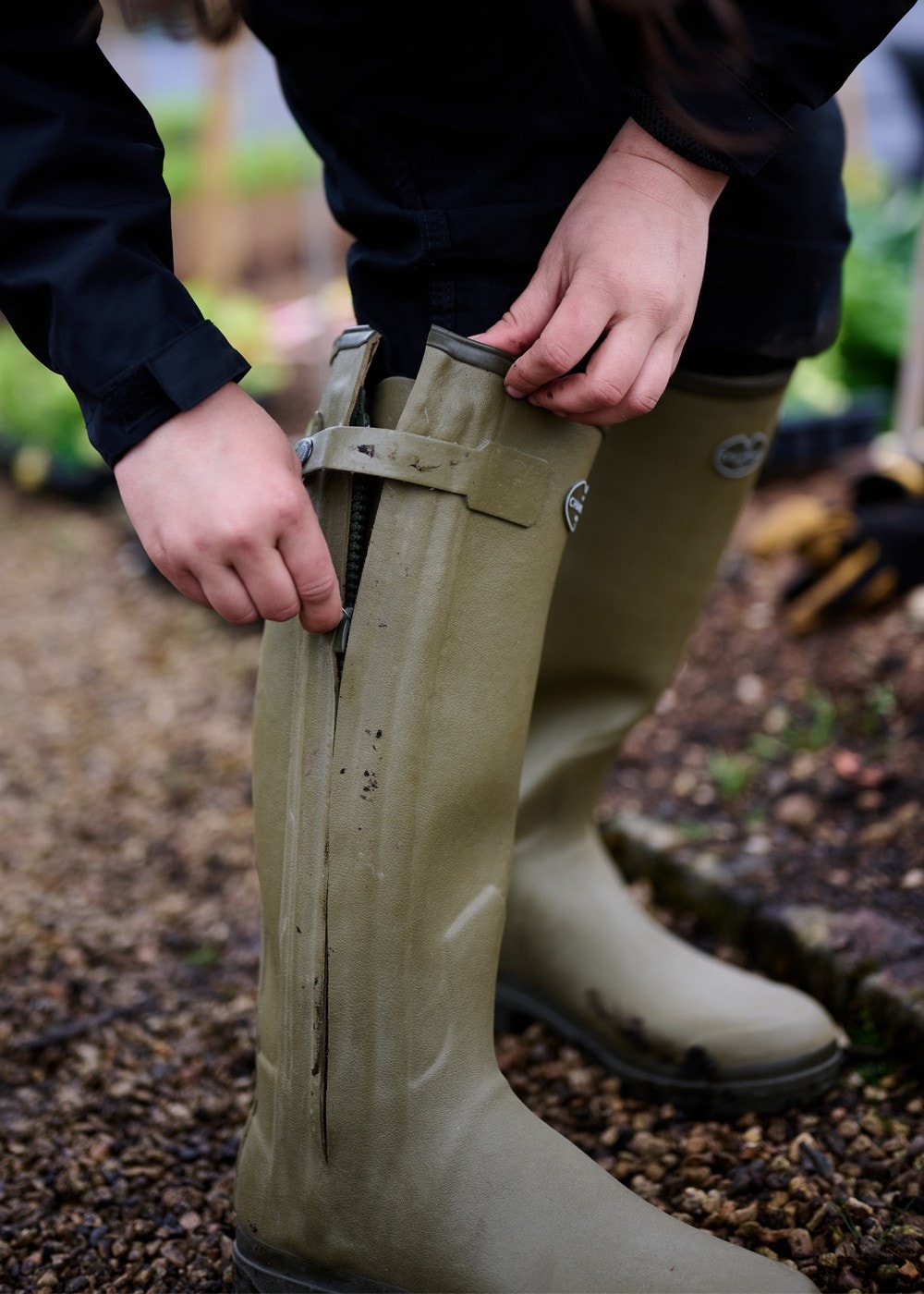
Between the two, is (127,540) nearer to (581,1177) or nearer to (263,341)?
(263,341)

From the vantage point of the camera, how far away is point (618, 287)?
85 cm

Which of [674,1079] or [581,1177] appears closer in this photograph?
[581,1177]

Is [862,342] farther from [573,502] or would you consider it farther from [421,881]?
[421,881]

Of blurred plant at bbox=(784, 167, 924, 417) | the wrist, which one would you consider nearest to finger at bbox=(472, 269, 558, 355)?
the wrist

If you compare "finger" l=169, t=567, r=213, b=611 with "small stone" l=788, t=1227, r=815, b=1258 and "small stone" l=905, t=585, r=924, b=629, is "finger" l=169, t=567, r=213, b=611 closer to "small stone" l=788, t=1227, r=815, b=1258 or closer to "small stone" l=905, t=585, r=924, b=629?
"small stone" l=788, t=1227, r=815, b=1258

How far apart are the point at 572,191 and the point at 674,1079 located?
95cm

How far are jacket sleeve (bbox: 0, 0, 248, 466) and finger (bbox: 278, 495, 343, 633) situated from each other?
0.12 m

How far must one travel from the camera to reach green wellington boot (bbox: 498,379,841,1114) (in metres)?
1.23

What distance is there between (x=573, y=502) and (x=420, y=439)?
16cm

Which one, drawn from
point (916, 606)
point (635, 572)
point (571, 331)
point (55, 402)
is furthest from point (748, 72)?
point (55, 402)

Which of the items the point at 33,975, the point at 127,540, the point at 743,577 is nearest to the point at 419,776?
the point at 33,975

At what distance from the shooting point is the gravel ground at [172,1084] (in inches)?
44.7

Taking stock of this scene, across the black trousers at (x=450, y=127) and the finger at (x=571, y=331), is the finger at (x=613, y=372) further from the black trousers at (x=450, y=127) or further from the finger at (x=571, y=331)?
the black trousers at (x=450, y=127)

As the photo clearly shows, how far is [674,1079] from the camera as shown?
1.31m
